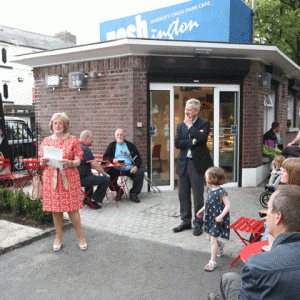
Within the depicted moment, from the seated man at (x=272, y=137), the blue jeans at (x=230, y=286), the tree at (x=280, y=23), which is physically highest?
the tree at (x=280, y=23)

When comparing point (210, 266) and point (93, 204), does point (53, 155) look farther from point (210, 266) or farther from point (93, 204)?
point (93, 204)

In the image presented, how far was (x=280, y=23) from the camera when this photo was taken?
43.2 ft

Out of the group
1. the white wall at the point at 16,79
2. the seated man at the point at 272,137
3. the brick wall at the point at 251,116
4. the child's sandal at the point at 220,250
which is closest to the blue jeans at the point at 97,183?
the child's sandal at the point at 220,250

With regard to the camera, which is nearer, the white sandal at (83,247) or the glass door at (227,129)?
the white sandal at (83,247)

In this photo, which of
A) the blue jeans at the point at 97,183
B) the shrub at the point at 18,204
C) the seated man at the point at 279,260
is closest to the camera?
the seated man at the point at 279,260

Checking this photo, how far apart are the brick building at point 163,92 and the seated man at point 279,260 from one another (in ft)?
18.5

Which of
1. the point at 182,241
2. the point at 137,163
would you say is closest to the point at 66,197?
the point at 182,241

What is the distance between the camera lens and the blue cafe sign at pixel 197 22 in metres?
8.55

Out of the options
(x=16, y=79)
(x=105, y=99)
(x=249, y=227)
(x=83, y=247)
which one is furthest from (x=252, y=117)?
(x=16, y=79)

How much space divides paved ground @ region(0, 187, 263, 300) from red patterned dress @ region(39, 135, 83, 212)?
629 millimetres

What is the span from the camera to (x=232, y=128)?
8016 millimetres

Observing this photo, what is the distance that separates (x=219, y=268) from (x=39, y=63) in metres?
7.25

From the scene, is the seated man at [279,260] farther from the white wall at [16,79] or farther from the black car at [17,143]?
the white wall at [16,79]

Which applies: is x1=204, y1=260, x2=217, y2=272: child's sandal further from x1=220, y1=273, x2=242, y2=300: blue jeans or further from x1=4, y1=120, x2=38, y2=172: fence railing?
x1=4, y1=120, x2=38, y2=172: fence railing
